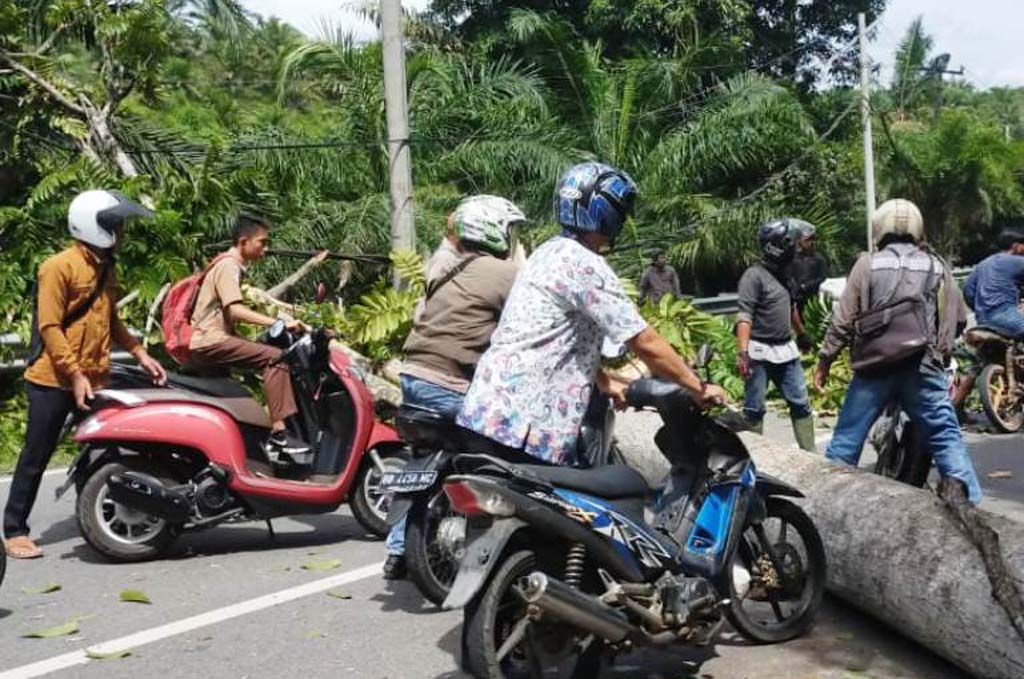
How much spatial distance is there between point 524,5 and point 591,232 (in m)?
24.4

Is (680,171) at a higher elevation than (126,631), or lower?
higher

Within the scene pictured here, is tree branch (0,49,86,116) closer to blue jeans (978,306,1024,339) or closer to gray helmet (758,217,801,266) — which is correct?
gray helmet (758,217,801,266)

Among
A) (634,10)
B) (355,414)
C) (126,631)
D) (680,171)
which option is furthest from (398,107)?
(634,10)

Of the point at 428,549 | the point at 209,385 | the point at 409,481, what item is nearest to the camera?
the point at 409,481

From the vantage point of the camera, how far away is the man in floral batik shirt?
448 cm

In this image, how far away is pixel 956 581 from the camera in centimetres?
455

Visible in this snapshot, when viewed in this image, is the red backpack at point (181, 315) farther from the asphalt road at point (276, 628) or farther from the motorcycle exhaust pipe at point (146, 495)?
the asphalt road at point (276, 628)

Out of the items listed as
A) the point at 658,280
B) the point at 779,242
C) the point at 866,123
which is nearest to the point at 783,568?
→ the point at 779,242

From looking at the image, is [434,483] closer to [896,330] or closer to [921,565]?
[921,565]

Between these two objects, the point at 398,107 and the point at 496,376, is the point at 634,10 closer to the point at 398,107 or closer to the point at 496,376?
the point at 398,107

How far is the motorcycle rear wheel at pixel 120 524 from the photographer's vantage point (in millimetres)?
6391

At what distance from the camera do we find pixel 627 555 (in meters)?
4.42

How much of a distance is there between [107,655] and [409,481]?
1.40m

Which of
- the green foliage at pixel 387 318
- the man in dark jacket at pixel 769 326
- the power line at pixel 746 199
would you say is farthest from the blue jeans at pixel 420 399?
the power line at pixel 746 199
